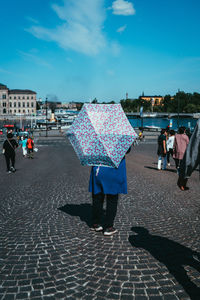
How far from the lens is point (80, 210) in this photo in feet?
18.6

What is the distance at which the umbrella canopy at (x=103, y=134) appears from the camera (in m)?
3.77

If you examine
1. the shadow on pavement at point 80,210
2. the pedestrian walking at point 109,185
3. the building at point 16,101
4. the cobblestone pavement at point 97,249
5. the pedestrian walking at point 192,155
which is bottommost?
the shadow on pavement at point 80,210

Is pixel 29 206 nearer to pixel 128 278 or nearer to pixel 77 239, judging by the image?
→ pixel 77 239

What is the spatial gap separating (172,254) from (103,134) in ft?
6.56

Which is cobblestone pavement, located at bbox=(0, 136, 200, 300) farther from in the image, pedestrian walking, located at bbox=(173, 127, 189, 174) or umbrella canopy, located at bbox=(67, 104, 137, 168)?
pedestrian walking, located at bbox=(173, 127, 189, 174)

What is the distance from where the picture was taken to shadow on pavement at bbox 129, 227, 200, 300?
2994 millimetres

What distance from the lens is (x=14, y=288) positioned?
291 cm

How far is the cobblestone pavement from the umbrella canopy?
134cm

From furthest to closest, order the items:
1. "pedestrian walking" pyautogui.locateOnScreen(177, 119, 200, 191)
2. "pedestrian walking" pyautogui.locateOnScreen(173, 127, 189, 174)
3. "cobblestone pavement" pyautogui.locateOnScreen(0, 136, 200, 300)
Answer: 1. "pedestrian walking" pyautogui.locateOnScreen(173, 127, 189, 174)
2. "cobblestone pavement" pyautogui.locateOnScreen(0, 136, 200, 300)
3. "pedestrian walking" pyautogui.locateOnScreen(177, 119, 200, 191)

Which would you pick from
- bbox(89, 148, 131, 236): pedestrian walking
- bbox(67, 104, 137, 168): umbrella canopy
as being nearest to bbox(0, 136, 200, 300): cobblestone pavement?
bbox(89, 148, 131, 236): pedestrian walking

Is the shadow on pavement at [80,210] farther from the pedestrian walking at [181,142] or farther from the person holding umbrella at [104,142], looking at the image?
the pedestrian walking at [181,142]

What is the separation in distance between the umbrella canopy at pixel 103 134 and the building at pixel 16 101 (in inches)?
5186

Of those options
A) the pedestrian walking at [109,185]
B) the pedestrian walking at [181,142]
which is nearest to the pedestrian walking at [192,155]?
the pedestrian walking at [109,185]

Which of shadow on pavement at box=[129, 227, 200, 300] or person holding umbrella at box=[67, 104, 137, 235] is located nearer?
shadow on pavement at box=[129, 227, 200, 300]
